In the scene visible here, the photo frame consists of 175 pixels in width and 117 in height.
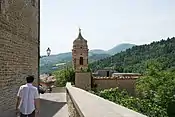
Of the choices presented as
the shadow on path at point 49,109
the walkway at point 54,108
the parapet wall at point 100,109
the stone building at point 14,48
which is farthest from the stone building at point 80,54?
the parapet wall at point 100,109

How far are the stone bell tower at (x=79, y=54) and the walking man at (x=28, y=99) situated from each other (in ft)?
131

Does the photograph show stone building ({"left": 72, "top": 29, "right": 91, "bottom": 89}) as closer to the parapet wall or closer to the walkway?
the walkway

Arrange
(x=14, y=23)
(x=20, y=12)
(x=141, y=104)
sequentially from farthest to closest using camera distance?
(x=141, y=104), (x=20, y=12), (x=14, y=23)

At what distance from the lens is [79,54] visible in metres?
48.8

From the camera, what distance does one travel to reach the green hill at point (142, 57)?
80.5 metres

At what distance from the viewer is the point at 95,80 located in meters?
33.0

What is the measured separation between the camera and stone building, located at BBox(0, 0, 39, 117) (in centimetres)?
1089

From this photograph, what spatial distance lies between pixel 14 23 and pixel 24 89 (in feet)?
21.1

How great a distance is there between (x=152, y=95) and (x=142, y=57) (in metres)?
69.9

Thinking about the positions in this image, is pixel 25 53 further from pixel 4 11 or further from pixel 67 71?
pixel 67 71

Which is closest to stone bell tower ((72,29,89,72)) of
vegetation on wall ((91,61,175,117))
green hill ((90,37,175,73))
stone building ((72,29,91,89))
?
stone building ((72,29,91,89))

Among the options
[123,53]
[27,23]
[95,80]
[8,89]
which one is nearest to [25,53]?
[27,23]

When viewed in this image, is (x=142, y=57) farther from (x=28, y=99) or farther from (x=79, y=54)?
(x=28, y=99)

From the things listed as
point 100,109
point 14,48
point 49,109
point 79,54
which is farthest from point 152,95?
point 100,109
